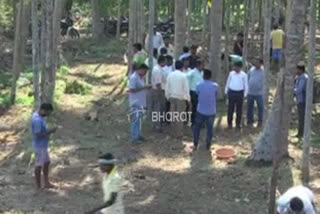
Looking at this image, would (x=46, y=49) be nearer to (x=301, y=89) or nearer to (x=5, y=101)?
(x=5, y=101)

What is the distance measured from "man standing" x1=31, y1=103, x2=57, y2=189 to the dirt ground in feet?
1.01

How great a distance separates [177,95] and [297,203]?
775cm

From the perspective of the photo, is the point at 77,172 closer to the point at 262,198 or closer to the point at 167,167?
the point at 167,167

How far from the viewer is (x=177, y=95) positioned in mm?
15633

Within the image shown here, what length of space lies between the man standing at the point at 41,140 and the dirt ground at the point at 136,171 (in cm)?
31

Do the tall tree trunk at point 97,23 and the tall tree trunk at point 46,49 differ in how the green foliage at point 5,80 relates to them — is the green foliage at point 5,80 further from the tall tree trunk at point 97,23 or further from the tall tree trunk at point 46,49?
the tall tree trunk at point 97,23

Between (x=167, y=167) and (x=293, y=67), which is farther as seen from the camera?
(x=167, y=167)

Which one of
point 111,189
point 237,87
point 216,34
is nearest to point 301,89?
point 237,87

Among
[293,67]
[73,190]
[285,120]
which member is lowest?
[73,190]

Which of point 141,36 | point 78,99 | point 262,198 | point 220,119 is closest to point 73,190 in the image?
point 262,198

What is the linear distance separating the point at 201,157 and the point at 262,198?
2857 millimetres

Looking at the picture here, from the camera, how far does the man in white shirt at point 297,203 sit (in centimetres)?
810

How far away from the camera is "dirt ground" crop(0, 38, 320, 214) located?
37.5 feet

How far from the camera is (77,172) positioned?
13.5m
